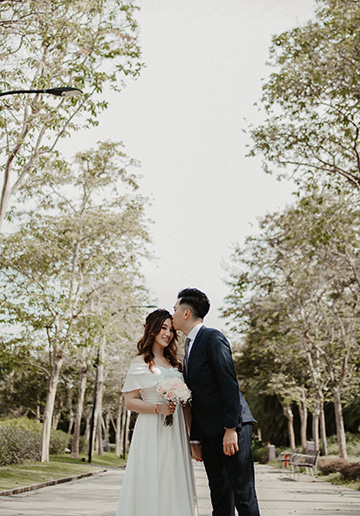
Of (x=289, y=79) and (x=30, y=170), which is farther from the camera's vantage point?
(x=30, y=170)

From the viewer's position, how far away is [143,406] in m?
5.39

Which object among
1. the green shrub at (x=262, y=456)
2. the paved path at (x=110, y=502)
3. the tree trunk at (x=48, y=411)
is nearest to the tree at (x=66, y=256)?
the tree trunk at (x=48, y=411)

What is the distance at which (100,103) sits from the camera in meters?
17.0

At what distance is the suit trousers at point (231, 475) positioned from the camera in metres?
4.91

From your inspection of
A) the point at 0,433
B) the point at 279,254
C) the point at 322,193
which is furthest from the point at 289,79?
the point at 0,433

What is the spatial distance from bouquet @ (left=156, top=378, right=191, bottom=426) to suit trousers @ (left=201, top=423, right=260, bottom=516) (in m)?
0.43

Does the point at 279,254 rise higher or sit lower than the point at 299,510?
higher

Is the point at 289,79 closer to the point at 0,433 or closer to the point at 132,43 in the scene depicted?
the point at 132,43

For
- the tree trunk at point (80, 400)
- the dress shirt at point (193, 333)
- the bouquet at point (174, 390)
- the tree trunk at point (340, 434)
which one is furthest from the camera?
the tree trunk at point (80, 400)

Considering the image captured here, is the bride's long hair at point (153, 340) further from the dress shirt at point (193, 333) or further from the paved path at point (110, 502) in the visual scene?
the paved path at point (110, 502)

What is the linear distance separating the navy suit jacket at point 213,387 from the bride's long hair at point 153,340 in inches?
17.3

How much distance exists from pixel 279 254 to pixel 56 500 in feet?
50.5

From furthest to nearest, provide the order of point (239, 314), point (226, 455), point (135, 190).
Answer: point (135, 190), point (239, 314), point (226, 455)

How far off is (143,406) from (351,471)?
16.9 metres
